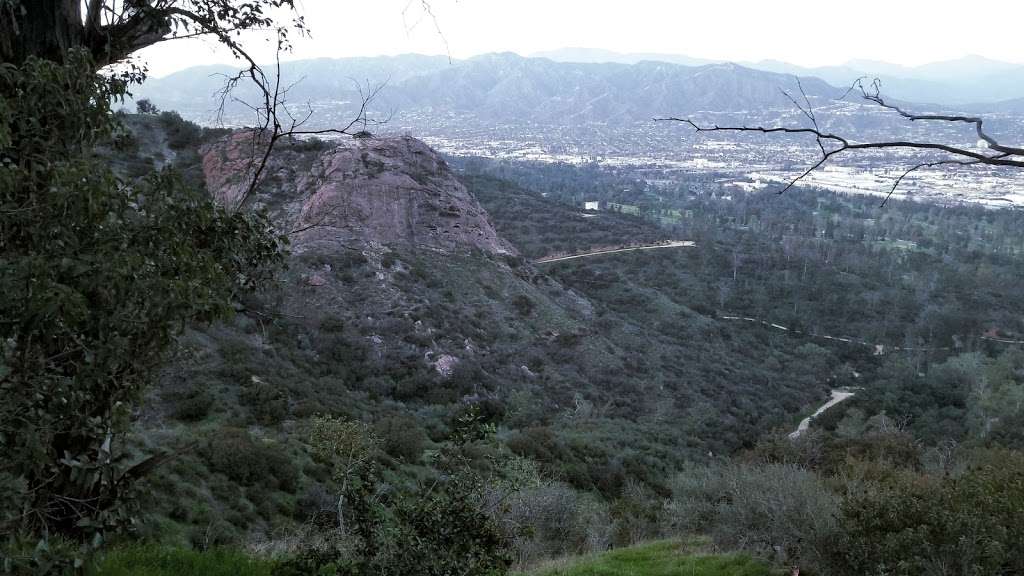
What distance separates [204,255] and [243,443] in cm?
738

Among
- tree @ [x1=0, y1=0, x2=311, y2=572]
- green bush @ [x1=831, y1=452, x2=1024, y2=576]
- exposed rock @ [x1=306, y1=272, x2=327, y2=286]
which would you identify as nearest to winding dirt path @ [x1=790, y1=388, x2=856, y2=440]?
exposed rock @ [x1=306, y1=272, x2=327, y2=286]

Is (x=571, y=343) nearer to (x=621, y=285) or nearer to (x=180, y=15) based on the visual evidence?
(x=621, y=285)

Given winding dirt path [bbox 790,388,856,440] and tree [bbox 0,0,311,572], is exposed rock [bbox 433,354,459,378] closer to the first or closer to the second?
winding dirt path [bbox 790,388,856,440]

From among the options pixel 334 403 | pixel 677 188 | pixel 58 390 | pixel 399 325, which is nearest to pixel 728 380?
pixel 399 325

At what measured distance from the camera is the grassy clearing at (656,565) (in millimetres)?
7234

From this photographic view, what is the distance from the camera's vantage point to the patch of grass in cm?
408

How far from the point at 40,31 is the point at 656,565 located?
7.55m

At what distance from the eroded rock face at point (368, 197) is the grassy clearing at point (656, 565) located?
53.8 feet

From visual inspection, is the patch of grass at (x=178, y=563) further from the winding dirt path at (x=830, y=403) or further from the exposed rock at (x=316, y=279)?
the winding dirt path at (x=830, y=403)

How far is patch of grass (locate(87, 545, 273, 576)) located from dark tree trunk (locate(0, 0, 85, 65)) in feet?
9.37

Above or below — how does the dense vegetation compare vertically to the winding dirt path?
above

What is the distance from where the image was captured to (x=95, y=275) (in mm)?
2486

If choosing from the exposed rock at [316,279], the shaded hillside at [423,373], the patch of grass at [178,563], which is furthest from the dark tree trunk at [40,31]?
the exposed rock at [316,279]

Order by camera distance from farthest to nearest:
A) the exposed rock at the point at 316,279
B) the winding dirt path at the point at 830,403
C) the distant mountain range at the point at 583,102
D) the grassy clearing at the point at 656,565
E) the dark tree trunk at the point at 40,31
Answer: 1. the distant mountain range at the point at 583,102
2. the winding dirt path at the point at 830,403
3. the exposed rock at the point at 316,279
4. the grassy clearing at the point at 656,565
5. the dark tree trunk at the point at 40,31
